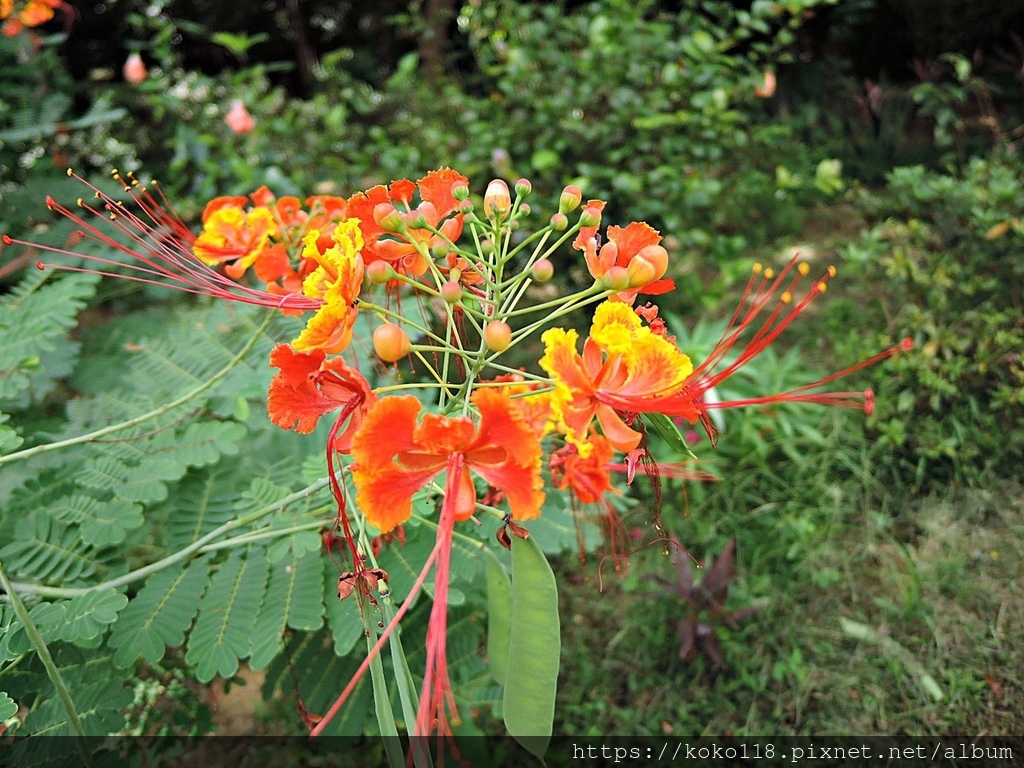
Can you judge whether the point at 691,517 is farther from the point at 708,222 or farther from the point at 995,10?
the point at 995,10

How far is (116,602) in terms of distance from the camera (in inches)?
44.9

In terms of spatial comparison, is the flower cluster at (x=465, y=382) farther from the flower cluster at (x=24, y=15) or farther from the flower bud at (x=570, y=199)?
the flower cluster at (x=24, y=15)

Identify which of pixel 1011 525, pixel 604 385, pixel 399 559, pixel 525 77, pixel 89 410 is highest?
pixel 604 385

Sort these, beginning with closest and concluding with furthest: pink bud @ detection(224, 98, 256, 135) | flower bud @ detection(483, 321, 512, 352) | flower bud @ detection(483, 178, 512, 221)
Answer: flower bud @ detection(483, 321, 512, 352) < flower bud @ detection(483, 178, 512, 221) < pink bud @ detection(224, 98, 256, 135)

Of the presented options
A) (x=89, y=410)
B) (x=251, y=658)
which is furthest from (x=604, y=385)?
(x=89, y=410)

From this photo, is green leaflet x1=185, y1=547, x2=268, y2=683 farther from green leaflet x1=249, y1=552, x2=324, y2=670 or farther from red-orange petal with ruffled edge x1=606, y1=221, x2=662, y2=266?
red-orange petal with ruffled edge x1=606, y1=221, x2=662, y2=266

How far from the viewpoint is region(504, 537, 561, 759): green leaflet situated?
0.81m

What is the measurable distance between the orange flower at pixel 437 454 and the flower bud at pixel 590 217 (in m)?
0.30

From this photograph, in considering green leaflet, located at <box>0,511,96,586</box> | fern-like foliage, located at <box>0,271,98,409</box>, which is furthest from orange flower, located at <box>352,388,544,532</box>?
fern-like foliage, located at <box>0,271,98,409</box>

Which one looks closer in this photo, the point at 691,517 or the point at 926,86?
the point at 691,517

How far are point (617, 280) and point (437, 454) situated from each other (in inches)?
12.2

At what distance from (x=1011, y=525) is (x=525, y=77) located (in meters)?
2.36

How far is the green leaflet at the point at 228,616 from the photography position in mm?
1200

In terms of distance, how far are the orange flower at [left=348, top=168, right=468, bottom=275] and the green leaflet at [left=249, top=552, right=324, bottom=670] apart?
23.2 inches
